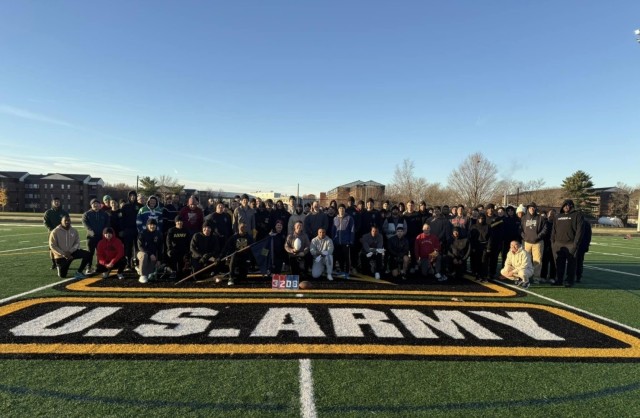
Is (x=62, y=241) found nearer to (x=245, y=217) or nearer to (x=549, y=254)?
(x=245, y=217)

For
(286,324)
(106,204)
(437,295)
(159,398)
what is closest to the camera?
(159,398)

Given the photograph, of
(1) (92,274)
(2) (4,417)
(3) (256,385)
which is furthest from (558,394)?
(1) (92,274)

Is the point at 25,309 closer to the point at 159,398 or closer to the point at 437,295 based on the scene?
the point at 159,398

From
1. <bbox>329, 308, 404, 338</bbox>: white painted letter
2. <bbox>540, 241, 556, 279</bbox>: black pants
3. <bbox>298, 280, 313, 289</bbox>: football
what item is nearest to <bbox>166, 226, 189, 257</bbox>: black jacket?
<bbox>298, 280, 313, 289</bbox>: football

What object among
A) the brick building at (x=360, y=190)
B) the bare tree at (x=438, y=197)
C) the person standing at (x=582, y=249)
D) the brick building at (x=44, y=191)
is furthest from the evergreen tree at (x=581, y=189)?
the brick building at (x=44, y=191)

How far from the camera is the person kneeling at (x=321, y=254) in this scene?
8305mm

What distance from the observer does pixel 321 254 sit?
834 cm

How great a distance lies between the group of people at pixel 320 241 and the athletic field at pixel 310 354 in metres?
1.29

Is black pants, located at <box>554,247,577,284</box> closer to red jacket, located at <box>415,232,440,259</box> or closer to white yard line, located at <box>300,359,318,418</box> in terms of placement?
red jacket, located at <box>415,232,440,259</box>

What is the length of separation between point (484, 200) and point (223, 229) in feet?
137

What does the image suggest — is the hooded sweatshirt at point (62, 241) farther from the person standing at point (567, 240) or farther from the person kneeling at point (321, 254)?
the person standing at point (567, 240)

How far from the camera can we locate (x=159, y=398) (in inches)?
119

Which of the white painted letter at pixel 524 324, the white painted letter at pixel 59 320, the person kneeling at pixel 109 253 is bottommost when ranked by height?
the white painted letter at pixel 524 324

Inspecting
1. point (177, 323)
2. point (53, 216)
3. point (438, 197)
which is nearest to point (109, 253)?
point (53, 216)
